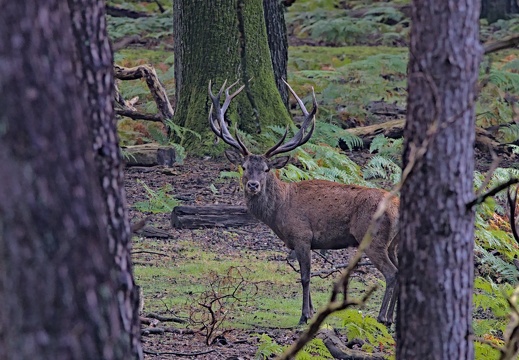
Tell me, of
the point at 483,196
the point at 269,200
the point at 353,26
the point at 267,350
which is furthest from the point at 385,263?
the point at 353,26

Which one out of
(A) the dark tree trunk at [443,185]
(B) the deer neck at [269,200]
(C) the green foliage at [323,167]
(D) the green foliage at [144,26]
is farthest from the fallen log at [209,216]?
(D) the green foliage at [144,26]

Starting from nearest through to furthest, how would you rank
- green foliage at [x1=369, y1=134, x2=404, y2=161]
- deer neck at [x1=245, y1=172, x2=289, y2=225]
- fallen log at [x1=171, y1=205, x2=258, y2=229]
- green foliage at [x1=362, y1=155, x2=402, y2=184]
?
deer neck at [x1=245, y1=172, x2=289, y2=225] → fallen log at [x1=171, y1=205, x2=258, y2=229] → green foliage at [x1=362, y1=155, x2=402, y2=184] → green foliage at [x1=369, y1=134, x2=404, y2=161]

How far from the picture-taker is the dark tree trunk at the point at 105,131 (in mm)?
3889

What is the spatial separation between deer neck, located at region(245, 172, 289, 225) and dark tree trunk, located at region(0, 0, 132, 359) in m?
7.07

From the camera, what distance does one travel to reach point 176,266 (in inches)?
391

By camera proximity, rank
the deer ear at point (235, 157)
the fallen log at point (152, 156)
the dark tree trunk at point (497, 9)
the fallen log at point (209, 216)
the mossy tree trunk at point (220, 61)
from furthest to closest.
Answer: the dark tree trunk at point (497, 9)
the mossy tree trunk at point (220, 61)
the fallen log at point (152, 156)
the fallen log at point (209, 216)
the deer ear at point (235, 157)

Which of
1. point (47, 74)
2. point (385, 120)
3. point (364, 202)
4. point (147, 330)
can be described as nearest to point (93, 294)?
point (47, 74)

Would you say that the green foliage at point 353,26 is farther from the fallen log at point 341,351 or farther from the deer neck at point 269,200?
the fallen log at point 341,351

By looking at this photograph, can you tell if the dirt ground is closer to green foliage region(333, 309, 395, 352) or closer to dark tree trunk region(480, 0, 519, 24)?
green foliage region(333, 309, 395, 352)

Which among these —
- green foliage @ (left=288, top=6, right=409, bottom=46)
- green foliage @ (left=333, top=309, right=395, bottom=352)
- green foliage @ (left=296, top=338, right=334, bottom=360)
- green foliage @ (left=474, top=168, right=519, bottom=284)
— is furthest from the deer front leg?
green foliage @ (left=288, top=6, right=409, bottom=46)

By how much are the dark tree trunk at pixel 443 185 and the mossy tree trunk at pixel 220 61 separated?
9.49 meters

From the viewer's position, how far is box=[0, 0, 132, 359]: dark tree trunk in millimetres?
2693

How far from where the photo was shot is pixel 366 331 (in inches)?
296

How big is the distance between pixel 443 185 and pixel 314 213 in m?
5.35
